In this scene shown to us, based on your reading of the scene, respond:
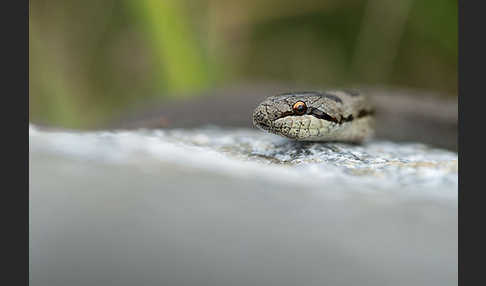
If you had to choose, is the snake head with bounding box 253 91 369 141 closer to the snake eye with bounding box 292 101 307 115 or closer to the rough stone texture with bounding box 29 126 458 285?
the snake eye with bounding box 292 101 307 115

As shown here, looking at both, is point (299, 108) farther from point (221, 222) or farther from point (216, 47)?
point (216, 47)

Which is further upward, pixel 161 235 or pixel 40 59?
pixel 40 59

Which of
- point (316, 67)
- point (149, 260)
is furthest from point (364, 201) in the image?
point (316, 67)

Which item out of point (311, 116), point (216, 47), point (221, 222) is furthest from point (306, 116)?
point (216, 47)

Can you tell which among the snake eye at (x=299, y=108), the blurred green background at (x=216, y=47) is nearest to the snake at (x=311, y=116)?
the snake eye at (x=299, y=108)

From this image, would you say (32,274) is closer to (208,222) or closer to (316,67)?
(208,222)

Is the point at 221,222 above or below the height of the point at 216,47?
below

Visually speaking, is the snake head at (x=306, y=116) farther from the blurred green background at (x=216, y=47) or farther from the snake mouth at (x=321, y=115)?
the blurred green background at (x=216, y=47)
